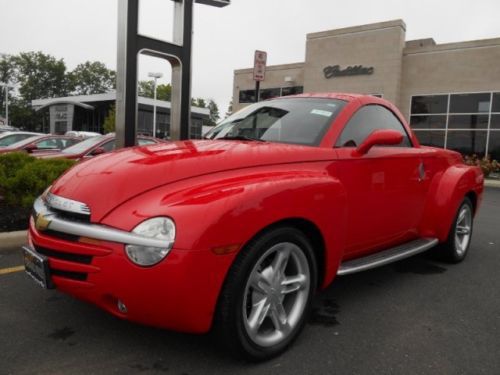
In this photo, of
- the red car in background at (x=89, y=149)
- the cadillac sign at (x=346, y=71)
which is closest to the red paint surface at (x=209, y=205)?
the red car in background at (x=89, y=149)

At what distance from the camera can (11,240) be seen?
15.7 feet

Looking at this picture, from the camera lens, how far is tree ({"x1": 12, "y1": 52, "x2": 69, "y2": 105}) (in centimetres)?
9000

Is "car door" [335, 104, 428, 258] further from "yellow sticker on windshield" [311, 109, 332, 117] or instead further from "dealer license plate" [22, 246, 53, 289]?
"dealer license plate" [22, 246, 53, 289]

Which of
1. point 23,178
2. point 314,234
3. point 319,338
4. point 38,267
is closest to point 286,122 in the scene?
point 314,234

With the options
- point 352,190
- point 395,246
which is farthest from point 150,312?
point 395,246

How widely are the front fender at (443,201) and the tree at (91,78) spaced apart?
331 feet

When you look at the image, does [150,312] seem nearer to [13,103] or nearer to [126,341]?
[126,341]

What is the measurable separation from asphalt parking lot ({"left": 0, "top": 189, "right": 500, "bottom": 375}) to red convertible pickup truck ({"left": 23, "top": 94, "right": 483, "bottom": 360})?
27 centimetres

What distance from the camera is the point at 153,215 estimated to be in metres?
2.31

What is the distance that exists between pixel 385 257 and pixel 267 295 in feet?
4.42

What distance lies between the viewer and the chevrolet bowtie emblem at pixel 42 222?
8.32 feet

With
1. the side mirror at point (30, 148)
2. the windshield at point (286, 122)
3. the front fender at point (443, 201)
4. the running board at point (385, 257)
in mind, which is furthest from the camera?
the side mirror at point (30, 148)

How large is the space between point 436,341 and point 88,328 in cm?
222

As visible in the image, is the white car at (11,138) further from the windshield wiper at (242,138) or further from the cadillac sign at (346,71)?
the cadillac sign at (346,71)
